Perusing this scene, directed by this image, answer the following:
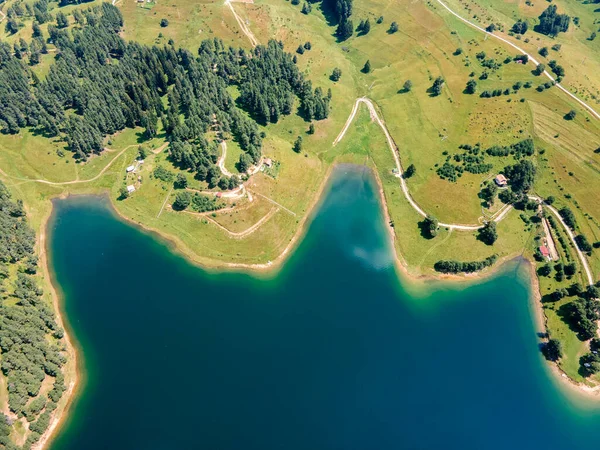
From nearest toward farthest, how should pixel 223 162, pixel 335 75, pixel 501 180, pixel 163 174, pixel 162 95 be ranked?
pixel 163 174 < pixel 501 180 < pixel 223 162 < pixel 162 95 < pixel 335 75

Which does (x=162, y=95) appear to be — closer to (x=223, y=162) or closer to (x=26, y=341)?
(x=223, y=162)

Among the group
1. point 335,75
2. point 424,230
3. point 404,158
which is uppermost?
point 335,75

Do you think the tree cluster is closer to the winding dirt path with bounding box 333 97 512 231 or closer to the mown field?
the mown field

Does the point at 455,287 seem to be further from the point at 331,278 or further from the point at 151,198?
the point at 151,198

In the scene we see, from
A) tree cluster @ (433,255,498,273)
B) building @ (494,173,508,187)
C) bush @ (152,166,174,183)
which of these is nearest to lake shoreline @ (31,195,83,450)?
bush @ (152,166,174,183)

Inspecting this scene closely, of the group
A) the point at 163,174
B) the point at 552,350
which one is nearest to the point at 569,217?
the point at 552,350

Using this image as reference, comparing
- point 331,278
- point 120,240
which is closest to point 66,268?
point 120,240

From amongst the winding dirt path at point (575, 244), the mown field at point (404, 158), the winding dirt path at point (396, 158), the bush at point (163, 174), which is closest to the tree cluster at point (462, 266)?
the mown field at point (404, 158)
